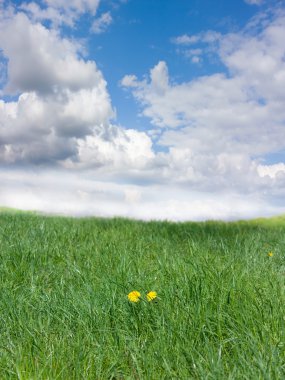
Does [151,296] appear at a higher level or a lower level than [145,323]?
higher

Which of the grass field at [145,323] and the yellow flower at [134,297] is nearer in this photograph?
the grass field at [145,323]

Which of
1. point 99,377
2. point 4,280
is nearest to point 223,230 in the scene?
point 4,280

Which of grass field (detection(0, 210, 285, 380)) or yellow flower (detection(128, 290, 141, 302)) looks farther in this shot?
yellow flower (detection(128, 290, 141, 302))

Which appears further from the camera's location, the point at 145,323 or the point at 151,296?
the point at 151,296

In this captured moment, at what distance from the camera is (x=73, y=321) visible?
308 centimetres

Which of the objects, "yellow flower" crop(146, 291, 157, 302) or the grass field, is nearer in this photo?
the grass field

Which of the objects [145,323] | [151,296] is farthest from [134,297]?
[145,323]

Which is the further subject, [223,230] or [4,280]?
[223,230]

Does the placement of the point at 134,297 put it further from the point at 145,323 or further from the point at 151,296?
the point at 145,323

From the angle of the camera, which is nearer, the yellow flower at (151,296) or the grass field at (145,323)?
the grass field at (145,323)

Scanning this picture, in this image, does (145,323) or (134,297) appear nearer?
(145,323)

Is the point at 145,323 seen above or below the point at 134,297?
below

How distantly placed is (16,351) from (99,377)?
510 mm

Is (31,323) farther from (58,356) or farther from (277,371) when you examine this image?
(277,371)
